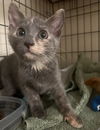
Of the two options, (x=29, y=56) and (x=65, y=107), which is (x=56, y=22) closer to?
(x=29, y=56)

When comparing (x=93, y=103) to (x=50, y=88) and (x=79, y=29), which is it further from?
(x=79, y=29)

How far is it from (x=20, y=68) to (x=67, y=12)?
1295 mm

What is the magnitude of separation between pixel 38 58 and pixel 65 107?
29 centimetres

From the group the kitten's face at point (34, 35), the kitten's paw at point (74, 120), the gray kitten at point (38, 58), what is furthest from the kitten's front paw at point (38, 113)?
the kitten's face at point (34, 35)

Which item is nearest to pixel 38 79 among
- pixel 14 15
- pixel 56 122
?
pixel 56 122

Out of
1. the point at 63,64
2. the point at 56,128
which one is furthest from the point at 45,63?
the point at 63,64

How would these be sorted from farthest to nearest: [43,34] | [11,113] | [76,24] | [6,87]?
1. [76,24]
2. [6,87]
3. [43,34]
4. [11,113]

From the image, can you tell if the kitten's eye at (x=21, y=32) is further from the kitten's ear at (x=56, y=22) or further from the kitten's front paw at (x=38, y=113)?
the kitten's front paw at (x=38, y=113)

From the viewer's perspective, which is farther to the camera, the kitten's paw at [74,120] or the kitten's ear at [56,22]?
the kitten's ear at [56,22]

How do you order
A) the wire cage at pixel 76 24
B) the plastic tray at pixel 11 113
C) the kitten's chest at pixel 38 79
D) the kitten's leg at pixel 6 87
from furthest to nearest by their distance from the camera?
the wire cage at pixel 76 24 → the kitten's leg at pixel 6 87 → the kitten's chest at pixel 38 79 → the plastic tray at pixel 11 113

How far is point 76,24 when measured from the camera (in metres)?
1.82

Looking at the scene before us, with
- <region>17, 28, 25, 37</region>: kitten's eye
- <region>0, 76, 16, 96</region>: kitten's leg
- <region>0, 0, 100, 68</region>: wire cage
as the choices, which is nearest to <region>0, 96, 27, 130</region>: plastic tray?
<region>0, 76, 16, 96</region>: kitten's leg

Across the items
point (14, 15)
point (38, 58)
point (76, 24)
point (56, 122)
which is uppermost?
point (76, 24)

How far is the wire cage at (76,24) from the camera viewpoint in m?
1.70
